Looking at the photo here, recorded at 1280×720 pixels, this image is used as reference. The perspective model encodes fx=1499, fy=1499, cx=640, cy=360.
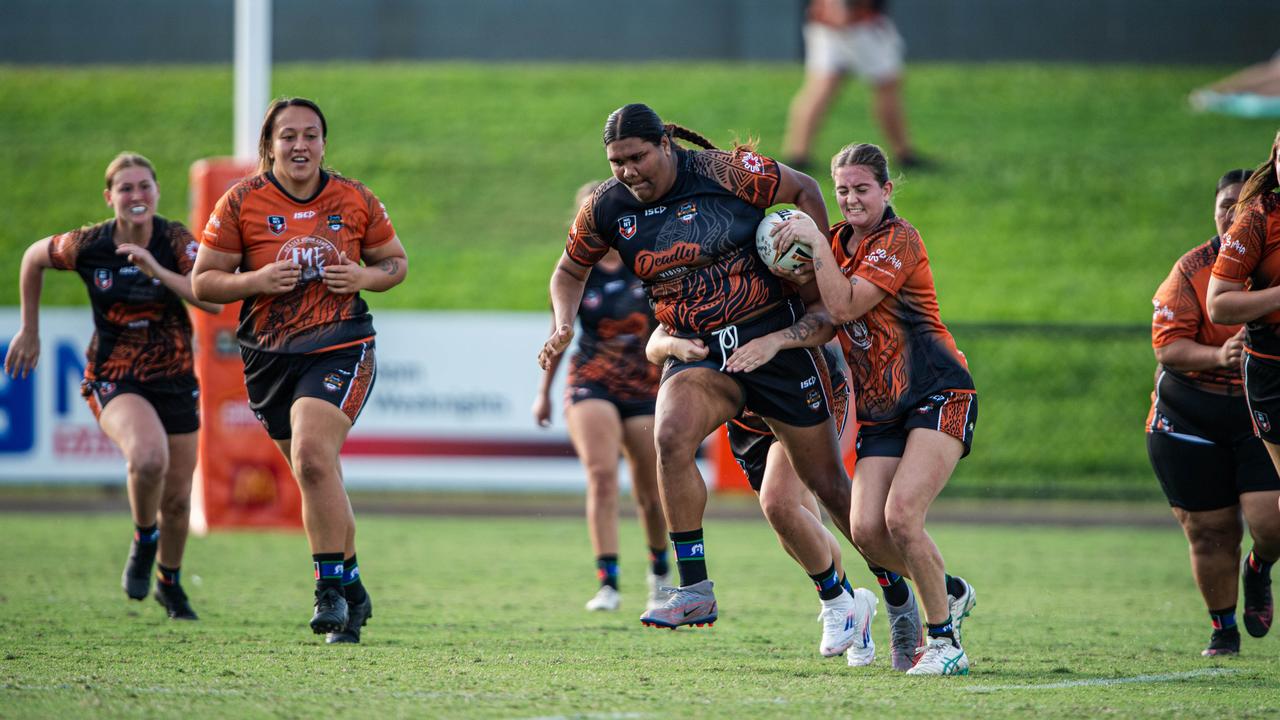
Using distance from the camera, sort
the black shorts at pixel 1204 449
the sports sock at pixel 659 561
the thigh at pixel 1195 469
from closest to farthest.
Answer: the black shorts at pixel 1204 449 → the thigh at pixel 1195 469 → the sports sock at pixel 659 561

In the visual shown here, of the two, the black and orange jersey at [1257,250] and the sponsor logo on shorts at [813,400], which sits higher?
the black and orange jersey at [1257,250]

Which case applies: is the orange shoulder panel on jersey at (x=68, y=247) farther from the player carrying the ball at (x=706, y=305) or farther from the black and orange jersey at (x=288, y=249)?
the player carrying the ball at (x=706, y=305)

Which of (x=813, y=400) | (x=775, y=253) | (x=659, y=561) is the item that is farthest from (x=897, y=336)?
(x=659, y=561)

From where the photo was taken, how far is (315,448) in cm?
659

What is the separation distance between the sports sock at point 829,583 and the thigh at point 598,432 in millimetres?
2525

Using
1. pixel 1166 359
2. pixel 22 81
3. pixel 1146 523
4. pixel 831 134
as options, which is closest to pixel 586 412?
pixel 1166 359

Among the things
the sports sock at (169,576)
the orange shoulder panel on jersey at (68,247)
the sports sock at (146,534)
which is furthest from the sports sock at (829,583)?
the orange shoulder panel on jersey at (68,247)

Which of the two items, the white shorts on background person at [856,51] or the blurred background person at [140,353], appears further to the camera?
the white shorts on background person at [856,51]

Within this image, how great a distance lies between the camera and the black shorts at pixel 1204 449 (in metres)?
6.80

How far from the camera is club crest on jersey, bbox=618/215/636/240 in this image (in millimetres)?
6156

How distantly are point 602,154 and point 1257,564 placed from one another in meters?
18.9

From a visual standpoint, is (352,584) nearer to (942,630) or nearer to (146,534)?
(146,534)

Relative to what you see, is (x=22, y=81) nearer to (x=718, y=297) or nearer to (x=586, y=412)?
(x=586, y=412)

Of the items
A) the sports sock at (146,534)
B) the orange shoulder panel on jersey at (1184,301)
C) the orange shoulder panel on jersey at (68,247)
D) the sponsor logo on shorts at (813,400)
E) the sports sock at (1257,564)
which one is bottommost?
the sports sock at (1257,564)
